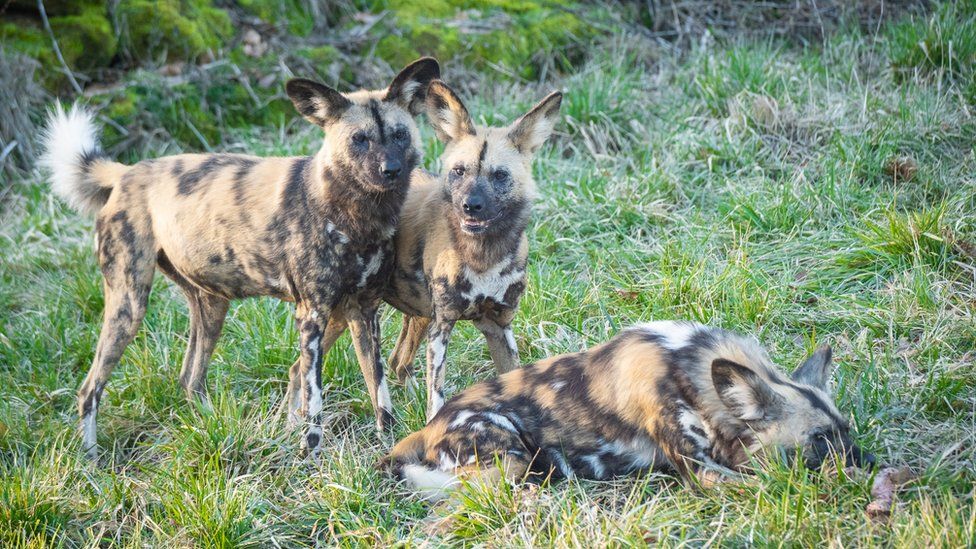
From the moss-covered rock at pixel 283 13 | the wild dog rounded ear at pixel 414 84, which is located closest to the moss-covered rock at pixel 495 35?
the moss-covered rock at pixel 283 13

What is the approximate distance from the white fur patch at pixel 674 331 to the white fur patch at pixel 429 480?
0.85 m

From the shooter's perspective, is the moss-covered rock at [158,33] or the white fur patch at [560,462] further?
the moss-covered rock at [158,33]

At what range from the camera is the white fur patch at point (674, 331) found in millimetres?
3289

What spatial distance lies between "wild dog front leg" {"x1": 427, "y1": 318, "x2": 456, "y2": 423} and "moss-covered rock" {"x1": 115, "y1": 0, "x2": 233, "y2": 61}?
4.22 meters

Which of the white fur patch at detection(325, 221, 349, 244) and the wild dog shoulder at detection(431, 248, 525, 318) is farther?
the white fur patch at detection(325, 221, 349, 244)

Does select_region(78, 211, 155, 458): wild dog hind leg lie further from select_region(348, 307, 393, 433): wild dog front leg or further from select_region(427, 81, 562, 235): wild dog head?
select_region(427, 81, 562, 235): wild dog head

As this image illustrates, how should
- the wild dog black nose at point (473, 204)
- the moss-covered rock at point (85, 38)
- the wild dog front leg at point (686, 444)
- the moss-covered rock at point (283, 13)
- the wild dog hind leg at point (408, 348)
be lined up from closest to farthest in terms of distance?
the wild dog front leg at point (686, 444) → the wild dog black nose at point (473, 204) → the wild dog hind leg at point (408, 348) → the moss-covered rock at point (85, 38) → the moss-covered rock at point (283, 13)

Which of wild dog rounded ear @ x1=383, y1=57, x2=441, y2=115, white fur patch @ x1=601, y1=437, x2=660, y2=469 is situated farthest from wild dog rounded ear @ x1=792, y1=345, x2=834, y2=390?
wild dog rounded ear @ x1=383, y1=57, x2=441, y2=115

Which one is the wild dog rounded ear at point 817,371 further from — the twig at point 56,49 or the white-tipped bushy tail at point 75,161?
the twig at point 56,49

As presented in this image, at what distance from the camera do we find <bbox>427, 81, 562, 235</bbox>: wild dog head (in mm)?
3773

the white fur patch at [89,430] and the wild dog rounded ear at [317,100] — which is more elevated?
the wild dog rounded ear at [317,100]

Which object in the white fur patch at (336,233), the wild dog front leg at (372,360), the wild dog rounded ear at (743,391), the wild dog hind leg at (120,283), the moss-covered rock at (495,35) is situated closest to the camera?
the wild dog rounded ear at (743,391)

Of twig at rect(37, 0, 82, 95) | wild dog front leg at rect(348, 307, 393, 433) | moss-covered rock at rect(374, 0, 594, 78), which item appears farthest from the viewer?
moss-covered rock at rect(374, 0, 594, 78)

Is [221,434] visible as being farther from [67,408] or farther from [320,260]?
[67,408]
